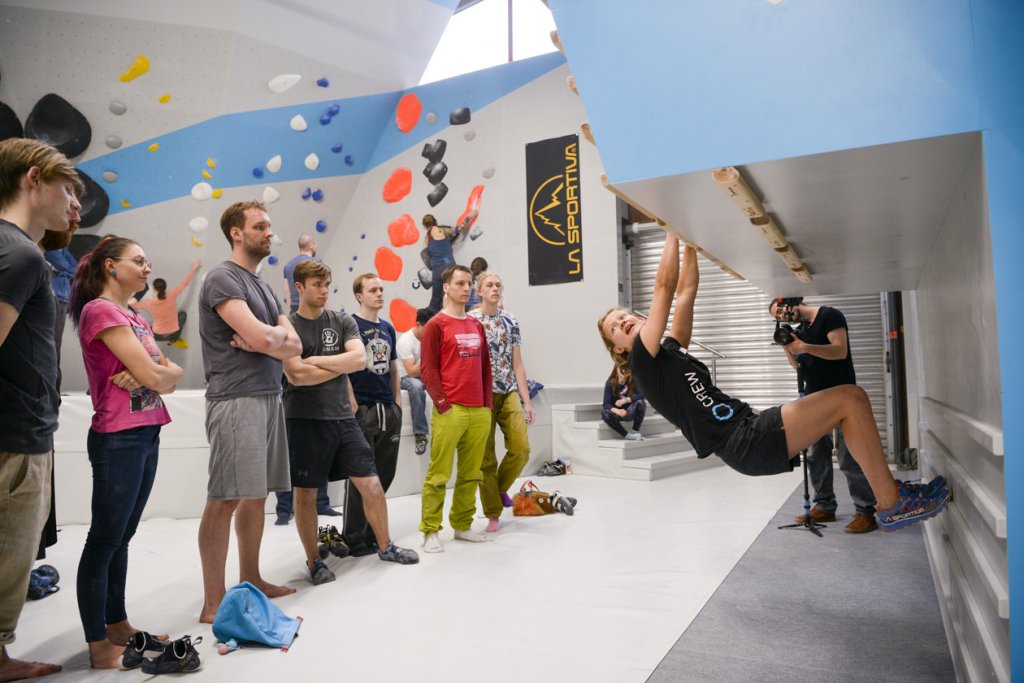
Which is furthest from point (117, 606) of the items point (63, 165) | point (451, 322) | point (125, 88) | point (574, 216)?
point (574, 216)

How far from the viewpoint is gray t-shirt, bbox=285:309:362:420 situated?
11.1 feet

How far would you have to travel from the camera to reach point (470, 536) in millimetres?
4090

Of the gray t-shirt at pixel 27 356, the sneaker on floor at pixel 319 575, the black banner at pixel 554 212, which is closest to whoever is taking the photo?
the gray t-shirt at pixel 27 356

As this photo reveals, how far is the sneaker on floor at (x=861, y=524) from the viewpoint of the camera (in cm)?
407

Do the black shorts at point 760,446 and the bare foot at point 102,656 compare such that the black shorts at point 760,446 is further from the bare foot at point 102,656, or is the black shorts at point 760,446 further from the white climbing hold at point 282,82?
the white climbing hold at point 282,82

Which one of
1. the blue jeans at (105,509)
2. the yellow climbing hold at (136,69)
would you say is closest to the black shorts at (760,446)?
the blue jeans at (105,509)

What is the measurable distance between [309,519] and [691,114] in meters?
2.64

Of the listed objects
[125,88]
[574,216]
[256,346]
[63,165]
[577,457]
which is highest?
[125,88]

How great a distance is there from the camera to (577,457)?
703 centimetres

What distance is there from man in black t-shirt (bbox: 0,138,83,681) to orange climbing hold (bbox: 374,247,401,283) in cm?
761

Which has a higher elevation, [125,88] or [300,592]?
[125,88]

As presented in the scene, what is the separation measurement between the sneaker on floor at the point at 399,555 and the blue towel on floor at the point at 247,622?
1.02 m

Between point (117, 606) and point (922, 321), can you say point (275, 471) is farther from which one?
point (922, 321)

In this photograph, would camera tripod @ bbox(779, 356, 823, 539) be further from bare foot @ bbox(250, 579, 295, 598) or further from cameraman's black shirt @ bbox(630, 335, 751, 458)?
bare foot @ bbox(250, 579, 295, 598)
